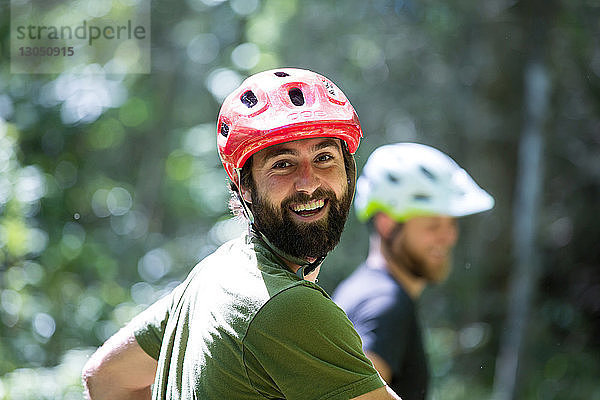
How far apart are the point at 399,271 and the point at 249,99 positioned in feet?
5.27

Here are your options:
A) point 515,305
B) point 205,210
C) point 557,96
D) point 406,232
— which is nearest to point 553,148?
point 557,96

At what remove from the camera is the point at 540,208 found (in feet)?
28.9

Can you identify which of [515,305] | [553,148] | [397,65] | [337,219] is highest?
[337,219]

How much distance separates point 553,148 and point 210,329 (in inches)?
301

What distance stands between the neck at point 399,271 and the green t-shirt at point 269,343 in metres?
1.64

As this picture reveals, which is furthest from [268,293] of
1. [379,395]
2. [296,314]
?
[379,395]

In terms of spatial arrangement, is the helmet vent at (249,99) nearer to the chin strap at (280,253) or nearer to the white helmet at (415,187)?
the chin strap at (280,253)

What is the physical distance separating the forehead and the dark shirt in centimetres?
117

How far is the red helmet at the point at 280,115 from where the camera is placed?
7.14 ft

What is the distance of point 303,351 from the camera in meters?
1.84

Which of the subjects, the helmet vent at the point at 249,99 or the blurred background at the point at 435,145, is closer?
the helmet vent at the point at 249,99

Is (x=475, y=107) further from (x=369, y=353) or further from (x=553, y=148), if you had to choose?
(x=369, y=353)

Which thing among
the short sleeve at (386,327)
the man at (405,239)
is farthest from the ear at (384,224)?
the short sleeve at (386,327)

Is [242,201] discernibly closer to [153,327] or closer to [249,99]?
[249,99]
